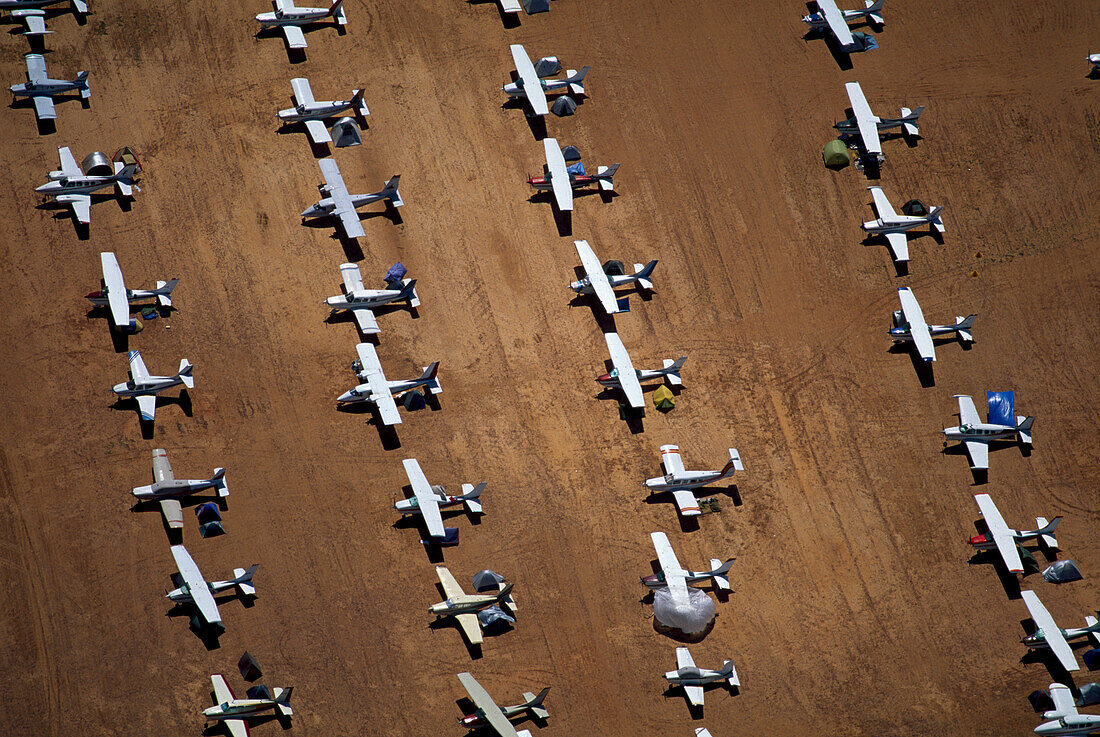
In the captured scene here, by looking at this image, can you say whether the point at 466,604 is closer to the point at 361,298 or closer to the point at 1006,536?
the point at 361,298

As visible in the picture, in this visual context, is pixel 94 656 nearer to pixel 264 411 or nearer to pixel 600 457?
pixel 264 411

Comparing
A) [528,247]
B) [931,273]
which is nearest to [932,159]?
[931,273]

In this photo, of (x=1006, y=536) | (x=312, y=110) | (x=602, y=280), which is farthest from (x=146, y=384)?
(x=1006, y=536)

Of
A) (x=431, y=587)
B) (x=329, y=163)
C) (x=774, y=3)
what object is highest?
(x=774, y=3)

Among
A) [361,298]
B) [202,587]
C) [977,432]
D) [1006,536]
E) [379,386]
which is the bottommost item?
[1006,536]

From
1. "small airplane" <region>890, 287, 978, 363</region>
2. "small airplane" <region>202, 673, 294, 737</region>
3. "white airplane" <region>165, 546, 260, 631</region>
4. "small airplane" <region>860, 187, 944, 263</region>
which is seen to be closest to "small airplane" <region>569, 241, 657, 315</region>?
"small airplane" <region>860, 187, 944, 263</region>

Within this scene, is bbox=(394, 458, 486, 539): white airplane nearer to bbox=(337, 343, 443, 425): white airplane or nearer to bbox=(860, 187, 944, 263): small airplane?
bbox=(337, 343, 443, 425): white airplane
